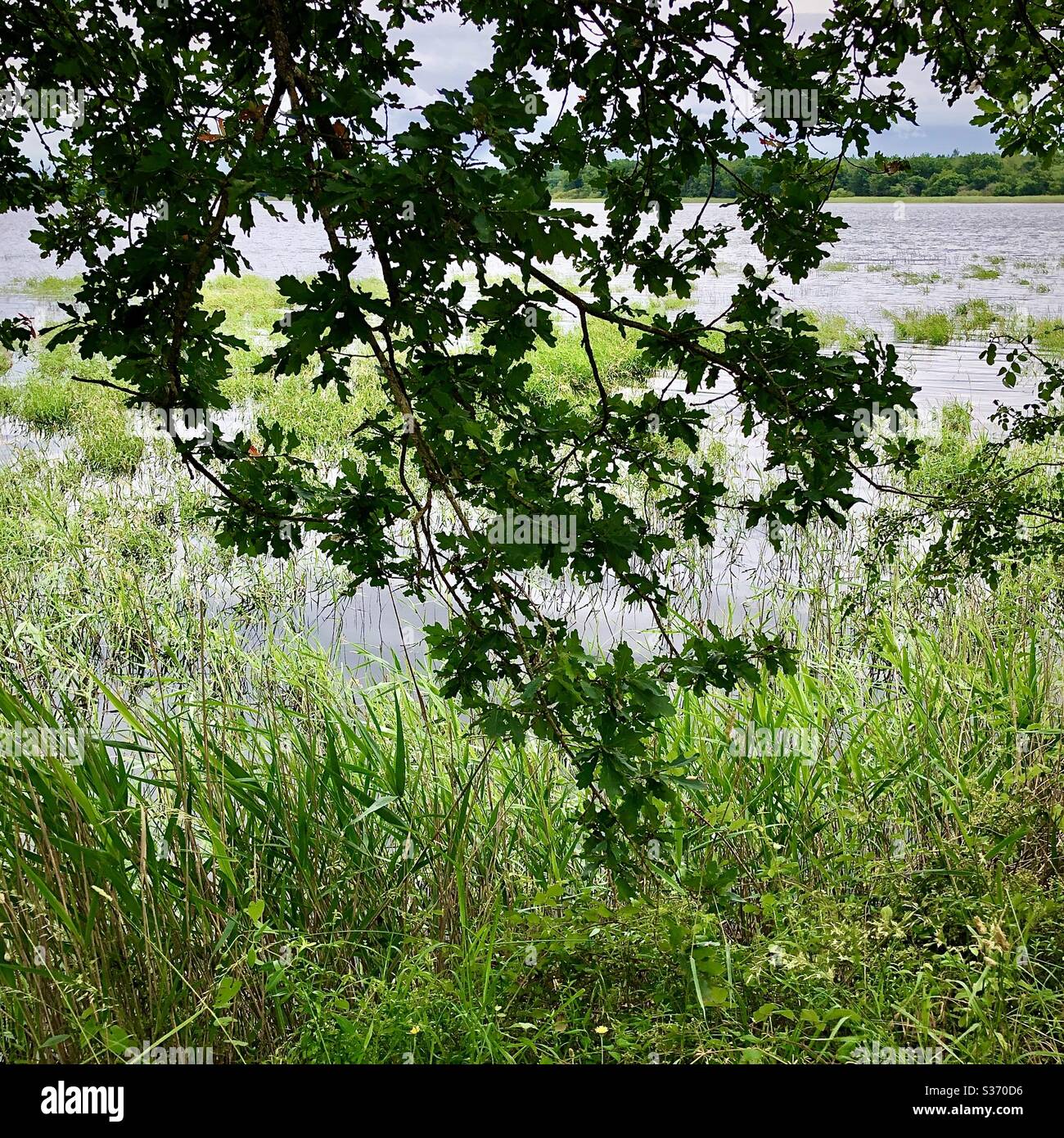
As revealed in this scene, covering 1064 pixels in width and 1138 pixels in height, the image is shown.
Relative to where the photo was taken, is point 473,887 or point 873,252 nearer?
point 473,887

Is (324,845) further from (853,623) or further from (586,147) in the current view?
(853,623)

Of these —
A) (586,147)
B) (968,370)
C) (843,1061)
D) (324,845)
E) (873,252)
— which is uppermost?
(873,252)

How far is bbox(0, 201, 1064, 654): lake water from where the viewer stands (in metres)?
4.38

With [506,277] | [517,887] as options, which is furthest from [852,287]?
[506,277]

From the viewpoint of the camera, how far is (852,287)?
621 inches

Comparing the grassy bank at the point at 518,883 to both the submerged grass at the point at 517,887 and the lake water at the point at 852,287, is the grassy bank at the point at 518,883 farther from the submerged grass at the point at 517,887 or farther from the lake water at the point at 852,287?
the lake water at the point at 852,287

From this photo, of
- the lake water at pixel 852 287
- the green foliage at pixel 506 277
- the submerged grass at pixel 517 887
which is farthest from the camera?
the lake water at pixel 852 287

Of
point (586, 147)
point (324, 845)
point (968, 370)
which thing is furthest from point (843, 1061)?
point (968, 370)

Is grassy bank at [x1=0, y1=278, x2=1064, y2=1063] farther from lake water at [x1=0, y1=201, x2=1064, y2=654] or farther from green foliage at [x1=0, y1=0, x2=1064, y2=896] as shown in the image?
lake water at [x1=0, y1=201, x2=1064, y2=654]

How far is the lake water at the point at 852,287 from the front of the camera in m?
4.38

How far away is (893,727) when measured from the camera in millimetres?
3119

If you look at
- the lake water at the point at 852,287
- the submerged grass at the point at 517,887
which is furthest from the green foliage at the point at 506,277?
the submerged grass at the point at 517,887

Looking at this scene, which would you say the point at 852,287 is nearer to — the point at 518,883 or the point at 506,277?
the point at 518,883
